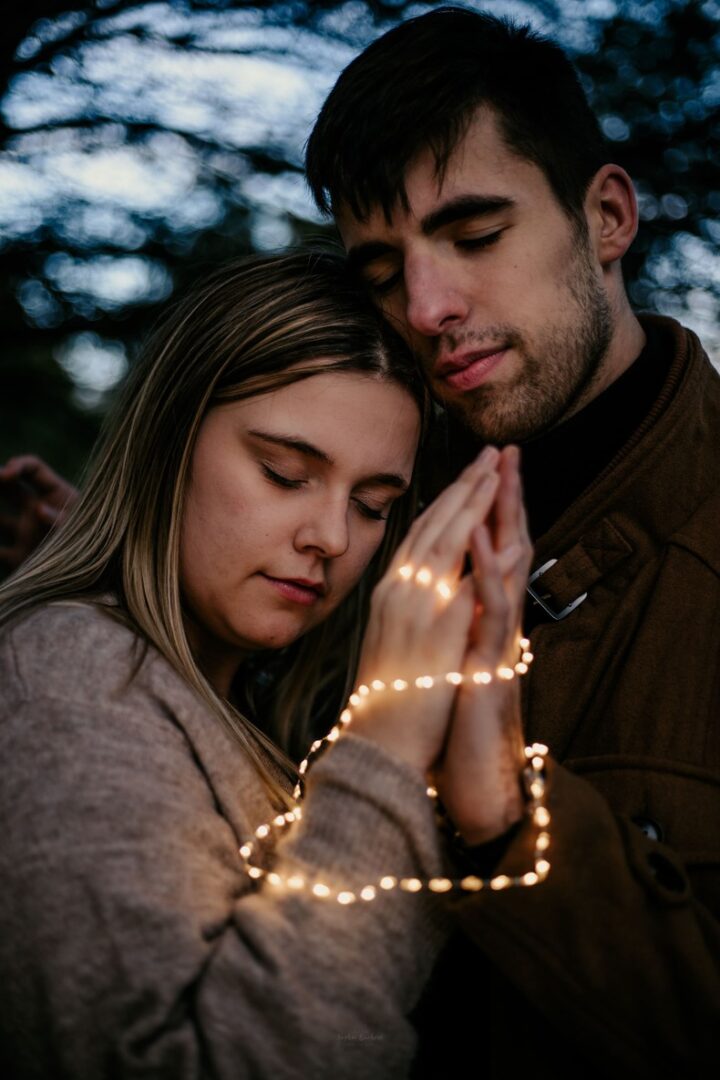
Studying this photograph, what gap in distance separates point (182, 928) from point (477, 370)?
4.96 feet

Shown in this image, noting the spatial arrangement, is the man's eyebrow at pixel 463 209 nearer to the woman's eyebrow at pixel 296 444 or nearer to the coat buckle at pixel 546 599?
the woman's eyebrow at pixel 296 444

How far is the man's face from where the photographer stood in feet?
7.30

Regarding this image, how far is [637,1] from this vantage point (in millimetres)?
3082

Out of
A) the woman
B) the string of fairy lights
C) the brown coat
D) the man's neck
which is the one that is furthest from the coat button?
the man's neck

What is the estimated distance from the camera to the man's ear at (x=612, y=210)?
2.52 metres

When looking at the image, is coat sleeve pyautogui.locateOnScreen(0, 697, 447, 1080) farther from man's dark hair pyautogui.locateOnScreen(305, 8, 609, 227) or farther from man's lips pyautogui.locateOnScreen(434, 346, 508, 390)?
man's dark hair pyautogui.locateOnScreen(305, 8, 609, 227)

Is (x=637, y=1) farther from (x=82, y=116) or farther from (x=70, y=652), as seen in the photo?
(x=70, y=652)

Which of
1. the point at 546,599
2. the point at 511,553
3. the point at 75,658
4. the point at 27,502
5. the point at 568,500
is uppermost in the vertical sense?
the point at 511,553

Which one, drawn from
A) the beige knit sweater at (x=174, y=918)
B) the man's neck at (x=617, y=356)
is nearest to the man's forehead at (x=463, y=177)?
the man's neck at (x=617, y=356)

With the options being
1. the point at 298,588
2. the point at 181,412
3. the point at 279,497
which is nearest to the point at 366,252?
the point at 181,412

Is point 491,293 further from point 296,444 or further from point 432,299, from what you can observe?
point 296,444

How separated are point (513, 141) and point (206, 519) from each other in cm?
134

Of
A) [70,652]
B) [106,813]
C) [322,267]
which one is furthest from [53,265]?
[106,813]

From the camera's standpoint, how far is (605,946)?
1.42 m
